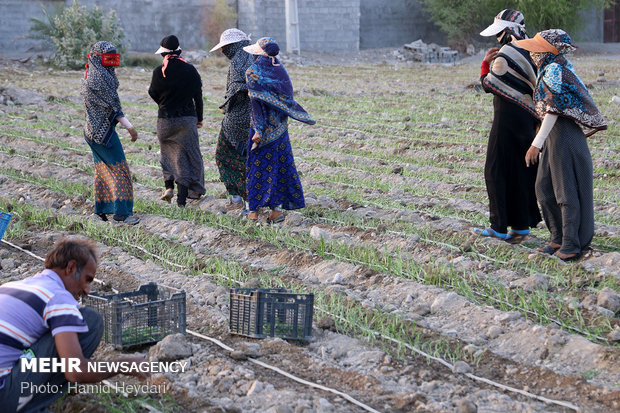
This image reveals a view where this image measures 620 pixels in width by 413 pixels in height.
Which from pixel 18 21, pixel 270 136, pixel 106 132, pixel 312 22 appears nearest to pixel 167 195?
pixel 106 132

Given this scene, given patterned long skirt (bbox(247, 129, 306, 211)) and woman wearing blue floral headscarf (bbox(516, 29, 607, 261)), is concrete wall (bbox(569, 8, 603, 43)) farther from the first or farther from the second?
woman wearing blue floral headscarf (bbox(516, 29, 607, 261))

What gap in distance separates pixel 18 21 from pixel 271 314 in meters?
20.2

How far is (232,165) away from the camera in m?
6.98

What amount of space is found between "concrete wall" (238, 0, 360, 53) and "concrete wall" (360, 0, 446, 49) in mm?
1264

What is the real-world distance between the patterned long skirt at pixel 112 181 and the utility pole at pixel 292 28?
A: 17.2m

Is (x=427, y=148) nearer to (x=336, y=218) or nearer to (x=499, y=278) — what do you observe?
(x=336, y=218)

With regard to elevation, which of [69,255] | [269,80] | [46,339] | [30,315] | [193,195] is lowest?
[193,195]

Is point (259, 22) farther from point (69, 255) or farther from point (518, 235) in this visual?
point (69, 255)

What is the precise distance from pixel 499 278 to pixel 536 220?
97 cm

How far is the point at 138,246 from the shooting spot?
5.83 metres

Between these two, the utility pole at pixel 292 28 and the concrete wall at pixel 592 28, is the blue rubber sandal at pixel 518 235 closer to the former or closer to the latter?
the utility pole at pixel 292 28

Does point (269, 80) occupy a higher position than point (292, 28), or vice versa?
point (292, 28)

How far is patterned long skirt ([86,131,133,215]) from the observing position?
651cm

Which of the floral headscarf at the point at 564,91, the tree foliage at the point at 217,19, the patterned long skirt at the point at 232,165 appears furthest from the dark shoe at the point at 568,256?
the tree foliage at the point at 217,19
